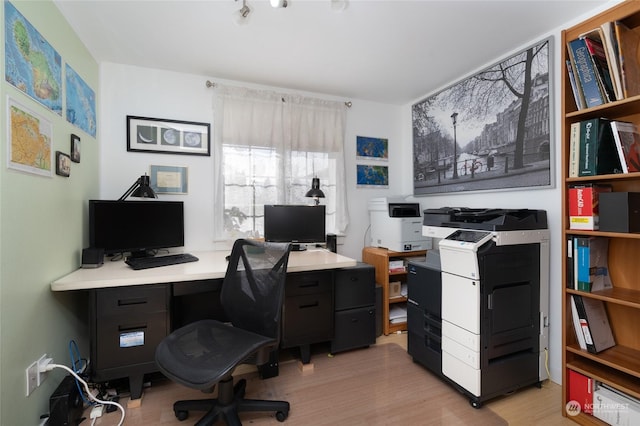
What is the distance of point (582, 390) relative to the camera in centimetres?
162

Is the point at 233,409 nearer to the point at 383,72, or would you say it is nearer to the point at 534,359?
the point at 534,359

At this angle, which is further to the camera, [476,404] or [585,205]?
[476,404]

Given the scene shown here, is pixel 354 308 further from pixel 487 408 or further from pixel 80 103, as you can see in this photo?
pixel 80 103

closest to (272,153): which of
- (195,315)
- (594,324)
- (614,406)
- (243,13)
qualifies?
(243,13)

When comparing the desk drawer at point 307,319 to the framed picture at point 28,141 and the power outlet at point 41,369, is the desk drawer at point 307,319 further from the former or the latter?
the framed picture at point 28,141

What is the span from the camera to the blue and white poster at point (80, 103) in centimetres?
184

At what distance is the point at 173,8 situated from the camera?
1.75m

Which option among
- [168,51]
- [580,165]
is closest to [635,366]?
[580,165]

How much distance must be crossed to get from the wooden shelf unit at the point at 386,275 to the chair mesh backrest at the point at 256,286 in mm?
1362

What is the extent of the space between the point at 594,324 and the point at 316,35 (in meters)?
2.56

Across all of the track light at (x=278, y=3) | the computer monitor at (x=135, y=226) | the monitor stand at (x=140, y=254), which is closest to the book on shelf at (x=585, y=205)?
the track light at (x=278, y=3)

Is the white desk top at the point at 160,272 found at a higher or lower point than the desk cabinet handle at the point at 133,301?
higher

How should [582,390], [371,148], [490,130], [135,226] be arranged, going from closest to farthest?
[582,390] → [135,226] → [490,130] → [371,148]

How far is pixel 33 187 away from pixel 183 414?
4.89 feet
